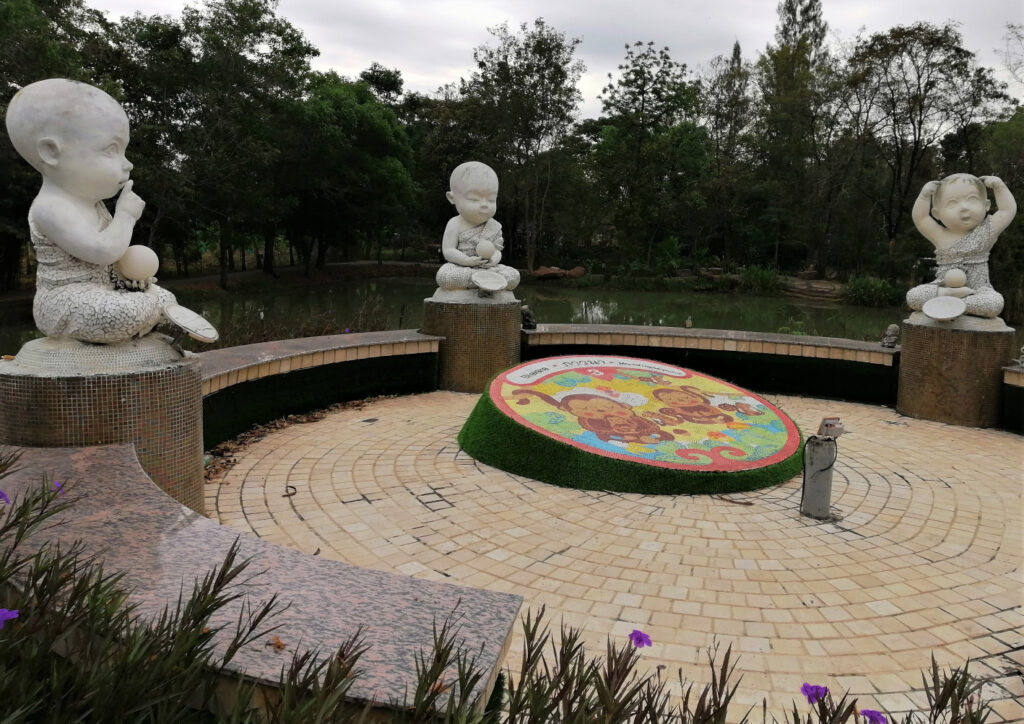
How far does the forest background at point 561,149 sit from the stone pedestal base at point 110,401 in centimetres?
1364

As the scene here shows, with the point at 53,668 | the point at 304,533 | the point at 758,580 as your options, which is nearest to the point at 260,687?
the point at 53,668

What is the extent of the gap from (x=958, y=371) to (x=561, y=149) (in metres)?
23.9

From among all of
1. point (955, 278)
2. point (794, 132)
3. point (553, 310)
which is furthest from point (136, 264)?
point (794, 132)

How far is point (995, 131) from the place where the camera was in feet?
69.9

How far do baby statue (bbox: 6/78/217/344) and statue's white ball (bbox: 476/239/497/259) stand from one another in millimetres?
4177

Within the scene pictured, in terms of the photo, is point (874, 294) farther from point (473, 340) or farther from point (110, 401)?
point (110, 401)

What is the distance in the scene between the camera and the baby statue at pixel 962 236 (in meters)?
Result: 6.09

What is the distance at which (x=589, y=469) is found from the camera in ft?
14.1

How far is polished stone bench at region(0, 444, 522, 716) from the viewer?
1.45 meters

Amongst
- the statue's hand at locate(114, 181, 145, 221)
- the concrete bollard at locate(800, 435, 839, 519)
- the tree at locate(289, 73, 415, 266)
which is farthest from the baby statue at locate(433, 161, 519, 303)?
the tree at locate(289, 73, 415, 266)

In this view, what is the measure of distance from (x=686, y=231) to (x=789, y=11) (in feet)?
42.6

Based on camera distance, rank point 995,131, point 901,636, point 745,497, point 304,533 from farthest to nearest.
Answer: point 995,131 < point 745,497 < point 304,533 < point 901,636

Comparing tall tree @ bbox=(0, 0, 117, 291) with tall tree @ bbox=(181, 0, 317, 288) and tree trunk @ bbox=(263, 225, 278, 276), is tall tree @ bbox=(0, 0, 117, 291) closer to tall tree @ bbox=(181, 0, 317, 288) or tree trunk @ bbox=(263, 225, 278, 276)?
tall tree @ bbox=(181, 0, 317, 288)

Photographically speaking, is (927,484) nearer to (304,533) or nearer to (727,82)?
(304,533)
